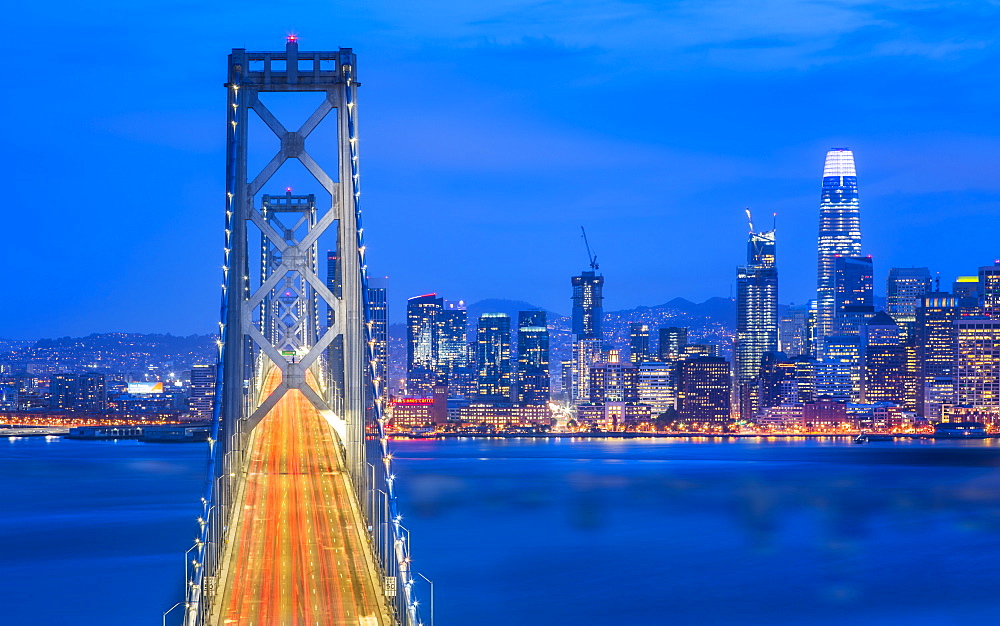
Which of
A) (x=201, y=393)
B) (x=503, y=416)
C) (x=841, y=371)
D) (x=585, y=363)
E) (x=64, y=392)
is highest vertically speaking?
(x=585, y=363)

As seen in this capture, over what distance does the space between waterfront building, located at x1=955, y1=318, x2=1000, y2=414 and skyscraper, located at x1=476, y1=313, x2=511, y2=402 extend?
47806 mm

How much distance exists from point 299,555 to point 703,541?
34700mm

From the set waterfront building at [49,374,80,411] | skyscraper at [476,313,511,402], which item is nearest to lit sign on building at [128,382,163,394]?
waterfront building at [49,374,80,411]

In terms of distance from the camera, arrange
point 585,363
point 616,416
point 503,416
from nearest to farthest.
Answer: point 503,416, point 616,416, point 585,363

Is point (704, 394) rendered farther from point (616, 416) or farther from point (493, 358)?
point (493, 358)

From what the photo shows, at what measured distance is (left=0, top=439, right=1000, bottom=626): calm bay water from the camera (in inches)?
1549

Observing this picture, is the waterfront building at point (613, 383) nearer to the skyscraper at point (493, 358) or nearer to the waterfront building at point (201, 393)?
the skyscraper at point (493, 358)

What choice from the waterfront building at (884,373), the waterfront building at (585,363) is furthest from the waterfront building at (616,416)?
the waterfront building at (884,373)

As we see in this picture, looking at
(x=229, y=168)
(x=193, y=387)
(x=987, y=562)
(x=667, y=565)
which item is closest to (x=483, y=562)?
(x=667, y=565)

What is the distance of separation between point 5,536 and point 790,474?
5277 centimetres

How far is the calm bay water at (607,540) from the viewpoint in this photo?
3934 centimetres

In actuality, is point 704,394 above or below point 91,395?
below

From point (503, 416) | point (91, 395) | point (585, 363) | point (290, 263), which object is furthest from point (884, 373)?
point (290, 263)

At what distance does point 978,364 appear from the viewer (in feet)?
538
